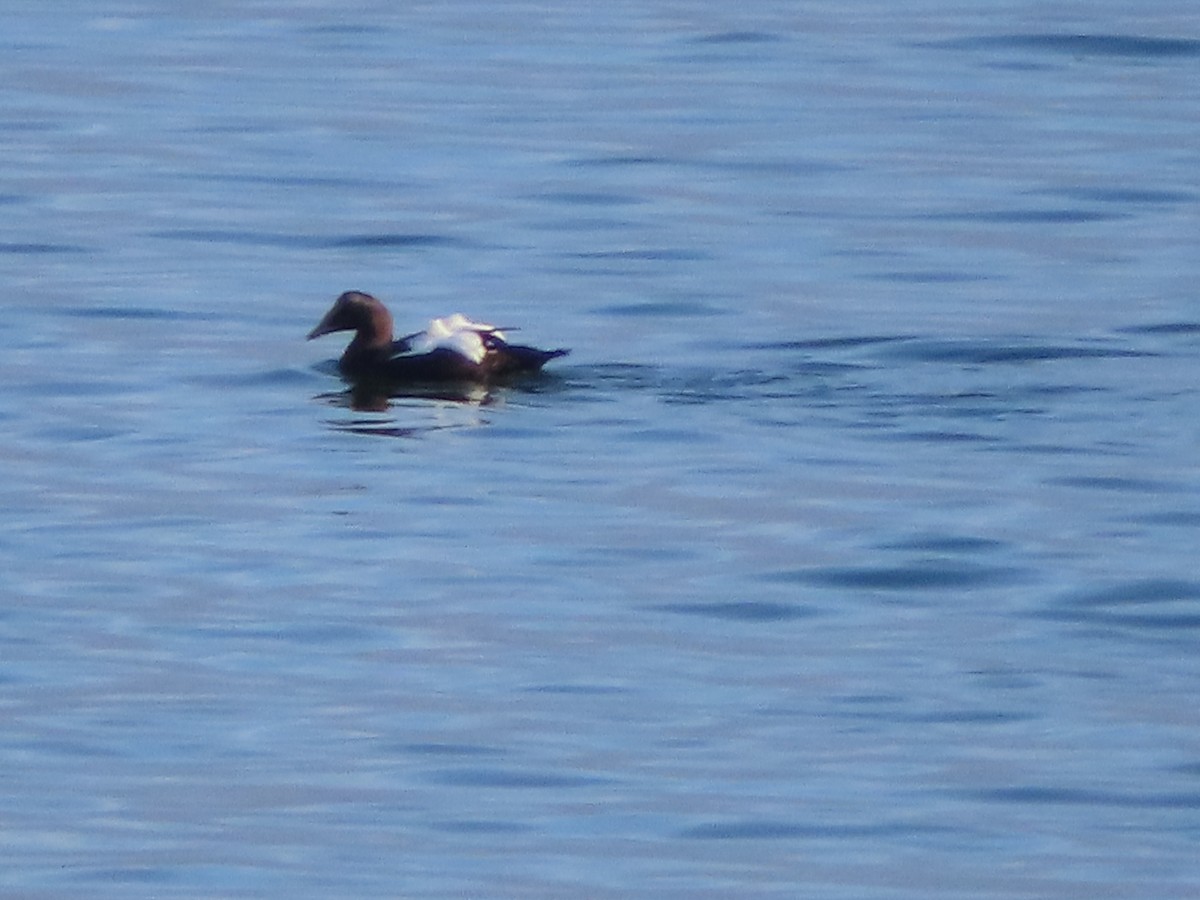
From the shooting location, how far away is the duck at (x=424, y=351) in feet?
45.8

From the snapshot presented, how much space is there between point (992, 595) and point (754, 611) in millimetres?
721

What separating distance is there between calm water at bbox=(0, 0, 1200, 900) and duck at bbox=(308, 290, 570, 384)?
0.62 ft

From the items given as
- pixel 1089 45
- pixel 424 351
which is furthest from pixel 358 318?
pixel 1089 45

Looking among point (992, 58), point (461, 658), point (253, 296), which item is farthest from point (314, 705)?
point (992, 58)

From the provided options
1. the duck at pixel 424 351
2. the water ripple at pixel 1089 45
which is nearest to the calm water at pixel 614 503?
the duck at pixel 424 351

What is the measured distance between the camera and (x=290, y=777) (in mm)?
8461

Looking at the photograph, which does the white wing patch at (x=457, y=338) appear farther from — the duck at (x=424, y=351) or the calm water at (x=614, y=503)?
the calm water at (x=614, y=503)

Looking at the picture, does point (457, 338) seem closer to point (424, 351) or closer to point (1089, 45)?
point (424, 351)

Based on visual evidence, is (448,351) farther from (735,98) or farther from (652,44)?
(652,44)

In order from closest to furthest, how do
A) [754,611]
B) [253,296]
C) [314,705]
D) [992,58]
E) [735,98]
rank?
[314,705], [754,611], [253,296], [735,98], [992,58]

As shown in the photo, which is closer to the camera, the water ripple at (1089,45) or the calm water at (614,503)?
the calm water at (614,503)

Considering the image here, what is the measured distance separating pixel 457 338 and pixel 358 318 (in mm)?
764

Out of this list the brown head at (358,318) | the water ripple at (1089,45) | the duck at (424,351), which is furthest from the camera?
the water ripple at (1089,45)

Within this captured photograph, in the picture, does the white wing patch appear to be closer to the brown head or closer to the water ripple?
the brown head
